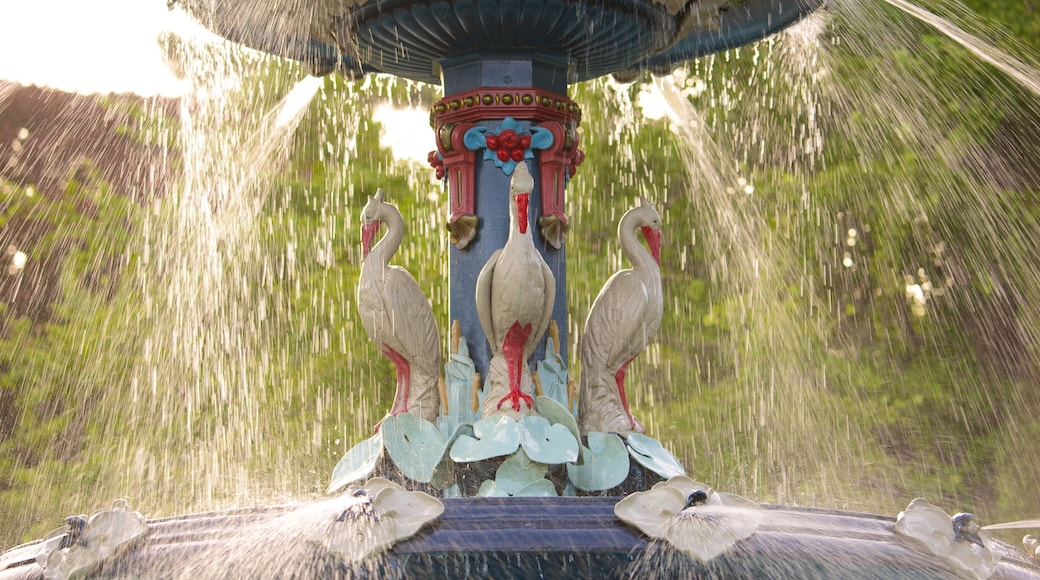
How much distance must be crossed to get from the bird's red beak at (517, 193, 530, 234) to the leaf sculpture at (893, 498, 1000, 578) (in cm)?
190

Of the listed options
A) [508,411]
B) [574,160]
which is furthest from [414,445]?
[574,160]

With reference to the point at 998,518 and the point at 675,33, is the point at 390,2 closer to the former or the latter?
the point at 675,33

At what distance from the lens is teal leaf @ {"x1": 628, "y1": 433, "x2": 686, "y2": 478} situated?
523 centimetres

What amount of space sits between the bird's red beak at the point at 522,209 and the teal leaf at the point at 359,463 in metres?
0.99

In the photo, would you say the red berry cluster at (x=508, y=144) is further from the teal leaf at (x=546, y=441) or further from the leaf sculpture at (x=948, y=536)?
the leaf sculpture at (x=948, y=536)

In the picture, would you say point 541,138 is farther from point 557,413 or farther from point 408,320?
point 557,413

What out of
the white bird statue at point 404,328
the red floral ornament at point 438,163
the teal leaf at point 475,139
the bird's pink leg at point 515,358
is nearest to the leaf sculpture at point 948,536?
the bird's pink leg at point 515,358

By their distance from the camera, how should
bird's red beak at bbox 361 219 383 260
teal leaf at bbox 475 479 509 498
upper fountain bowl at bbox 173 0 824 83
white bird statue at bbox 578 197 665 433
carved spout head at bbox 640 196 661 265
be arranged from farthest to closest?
carved spout head at bbox 640 196 661 265, bird's red beak at bbox 361 219 383 260, white bird statue at bbox 578 197 665 433, upper fountain bowl at bbox 173 0 824 83, teal leaf at bbox 475 479 509 498

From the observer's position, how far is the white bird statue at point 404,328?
17.8 ft

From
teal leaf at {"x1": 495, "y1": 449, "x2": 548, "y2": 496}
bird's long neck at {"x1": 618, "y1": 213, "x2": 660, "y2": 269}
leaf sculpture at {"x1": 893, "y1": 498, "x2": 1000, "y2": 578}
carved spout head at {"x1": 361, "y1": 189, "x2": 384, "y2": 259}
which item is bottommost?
leaf sculpture at {"x1": 893, "y1": 498, "x2": 1000, "y2": 578}

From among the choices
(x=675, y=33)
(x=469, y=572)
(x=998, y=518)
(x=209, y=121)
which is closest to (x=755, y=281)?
(x=998, y=518)

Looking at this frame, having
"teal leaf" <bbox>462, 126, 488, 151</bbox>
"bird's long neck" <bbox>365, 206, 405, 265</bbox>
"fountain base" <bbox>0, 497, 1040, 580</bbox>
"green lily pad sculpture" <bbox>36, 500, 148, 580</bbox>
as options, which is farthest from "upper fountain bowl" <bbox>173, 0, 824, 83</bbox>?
"green lily pad sculpture" <bbox>36, 500, 148, 580</bbox>

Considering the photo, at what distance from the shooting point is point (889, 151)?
1049 cm

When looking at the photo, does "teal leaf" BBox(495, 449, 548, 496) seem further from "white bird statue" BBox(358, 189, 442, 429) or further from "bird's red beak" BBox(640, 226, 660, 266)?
"bird's red beak" BBox(640, 226, 660, 266)
